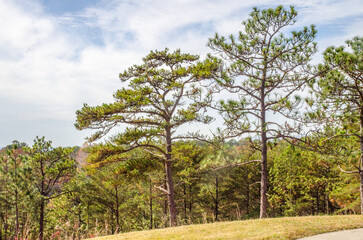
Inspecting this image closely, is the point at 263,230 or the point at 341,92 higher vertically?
the point at 341,92

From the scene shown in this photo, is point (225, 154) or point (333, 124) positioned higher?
point (333, 124)

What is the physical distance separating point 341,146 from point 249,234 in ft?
20.5

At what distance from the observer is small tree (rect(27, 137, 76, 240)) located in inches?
597

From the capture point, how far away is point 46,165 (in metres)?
15.5

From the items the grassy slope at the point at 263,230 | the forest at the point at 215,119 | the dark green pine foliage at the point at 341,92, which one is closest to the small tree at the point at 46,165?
the forest at the point at 215,119

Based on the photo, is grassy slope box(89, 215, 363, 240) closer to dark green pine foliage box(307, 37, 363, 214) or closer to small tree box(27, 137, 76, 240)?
dark green pine foliage box(307, 37, 363, 214)

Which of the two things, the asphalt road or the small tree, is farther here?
the small tree

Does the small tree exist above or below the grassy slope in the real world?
above

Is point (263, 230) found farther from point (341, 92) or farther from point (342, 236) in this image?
point (341, 92)

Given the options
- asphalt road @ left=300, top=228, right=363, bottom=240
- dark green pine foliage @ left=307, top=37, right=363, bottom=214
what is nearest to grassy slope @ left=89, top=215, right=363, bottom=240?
asphalt road @ left=300, top=228, right=363, bottom=240

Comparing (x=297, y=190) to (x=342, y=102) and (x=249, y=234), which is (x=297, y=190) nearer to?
(x=342, y=102)

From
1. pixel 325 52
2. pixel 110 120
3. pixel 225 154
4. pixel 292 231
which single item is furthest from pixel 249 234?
pixel 110 120

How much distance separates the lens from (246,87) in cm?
1262

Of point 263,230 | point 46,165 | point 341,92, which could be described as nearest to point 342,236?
point 263,230
